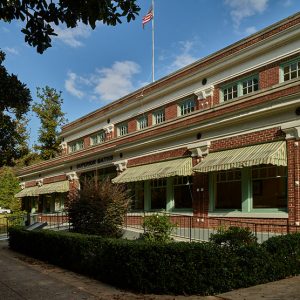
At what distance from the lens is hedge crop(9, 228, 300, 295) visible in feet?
29.0

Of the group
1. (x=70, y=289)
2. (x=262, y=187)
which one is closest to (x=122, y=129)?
(x=262, y=187)

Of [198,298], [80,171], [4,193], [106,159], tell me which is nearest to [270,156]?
[198,298]

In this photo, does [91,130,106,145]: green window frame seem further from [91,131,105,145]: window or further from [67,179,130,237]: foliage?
[67,179,130,237]: foliage

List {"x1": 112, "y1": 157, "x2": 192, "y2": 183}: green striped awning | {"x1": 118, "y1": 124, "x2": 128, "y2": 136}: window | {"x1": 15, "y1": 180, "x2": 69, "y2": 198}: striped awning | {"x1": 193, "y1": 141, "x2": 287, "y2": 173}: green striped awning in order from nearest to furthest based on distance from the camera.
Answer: {"x1": 193, "y1": 141, "x2": 287, "y2": 173}: green striped awning → {"x1": 112, "y1": 157, "x2": 192, "y2": 183}: green striped awning → {"x1": 118, "y1": 124, "x2": 128, "y2": 136}: window → {"x1": 15, "y1": 180, "x2": 69, "y2": 198}: striped awning

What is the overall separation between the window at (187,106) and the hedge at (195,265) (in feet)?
40.2

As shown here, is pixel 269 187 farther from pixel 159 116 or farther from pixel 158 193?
pixel 159 116

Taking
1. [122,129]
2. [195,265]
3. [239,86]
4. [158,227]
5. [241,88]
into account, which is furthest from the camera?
[122,129]

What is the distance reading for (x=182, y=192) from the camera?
19516mm

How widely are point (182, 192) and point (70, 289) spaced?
10.3 m

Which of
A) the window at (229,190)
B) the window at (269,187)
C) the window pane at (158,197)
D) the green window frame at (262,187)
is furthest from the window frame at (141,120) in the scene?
the window at (269,187)

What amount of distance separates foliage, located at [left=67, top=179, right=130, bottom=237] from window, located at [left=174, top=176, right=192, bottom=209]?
361 centimetres

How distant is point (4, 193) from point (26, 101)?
1772 inches

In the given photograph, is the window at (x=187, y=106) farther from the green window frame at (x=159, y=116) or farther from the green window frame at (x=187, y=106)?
the green window frame at (x=159, y=116)

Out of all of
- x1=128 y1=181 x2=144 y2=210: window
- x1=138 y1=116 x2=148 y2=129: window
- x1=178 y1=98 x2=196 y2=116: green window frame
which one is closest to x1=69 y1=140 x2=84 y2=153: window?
x1=138 y1=116 x2=148 y2=129: window
